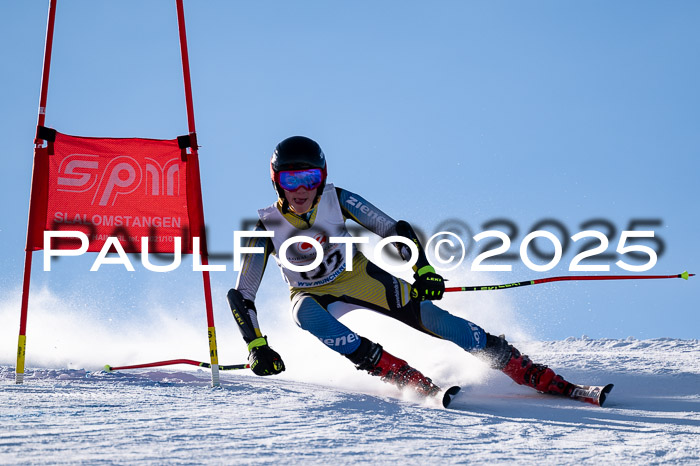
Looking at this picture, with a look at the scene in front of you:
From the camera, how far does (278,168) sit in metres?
4.10

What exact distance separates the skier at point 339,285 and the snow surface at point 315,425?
26cm

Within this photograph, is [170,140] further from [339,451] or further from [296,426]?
[339,451]

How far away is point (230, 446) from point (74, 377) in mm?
2866

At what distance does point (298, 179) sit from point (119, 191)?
5.49 ft

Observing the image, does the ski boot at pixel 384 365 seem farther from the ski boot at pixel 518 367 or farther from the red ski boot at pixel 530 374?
the red ski boot at pixel 530 374

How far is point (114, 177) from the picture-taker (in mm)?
4996

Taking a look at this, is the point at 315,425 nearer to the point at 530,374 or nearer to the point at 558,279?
the point at 530,374

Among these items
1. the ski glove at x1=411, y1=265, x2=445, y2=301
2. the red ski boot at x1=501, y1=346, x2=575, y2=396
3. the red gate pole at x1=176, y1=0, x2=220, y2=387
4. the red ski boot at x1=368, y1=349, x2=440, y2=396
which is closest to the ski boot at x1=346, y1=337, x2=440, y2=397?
the red ski boot at x1=368, y1=349, x2=440, y2=396

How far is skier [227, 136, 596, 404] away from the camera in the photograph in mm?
3906

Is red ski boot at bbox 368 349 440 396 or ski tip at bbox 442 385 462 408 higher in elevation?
red ski boot at bbox 368 349 440 396

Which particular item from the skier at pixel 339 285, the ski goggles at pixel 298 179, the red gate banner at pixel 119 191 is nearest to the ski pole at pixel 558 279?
the skier at pixel 339 285

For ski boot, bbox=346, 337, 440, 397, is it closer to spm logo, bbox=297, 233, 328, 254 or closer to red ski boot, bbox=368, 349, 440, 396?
red ski boot, bbox=368, 349, 440, 396

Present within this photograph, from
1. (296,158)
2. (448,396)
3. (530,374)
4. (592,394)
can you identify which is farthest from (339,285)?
(592,394)

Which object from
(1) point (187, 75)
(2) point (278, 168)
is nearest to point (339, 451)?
(2) point (278, 168)
